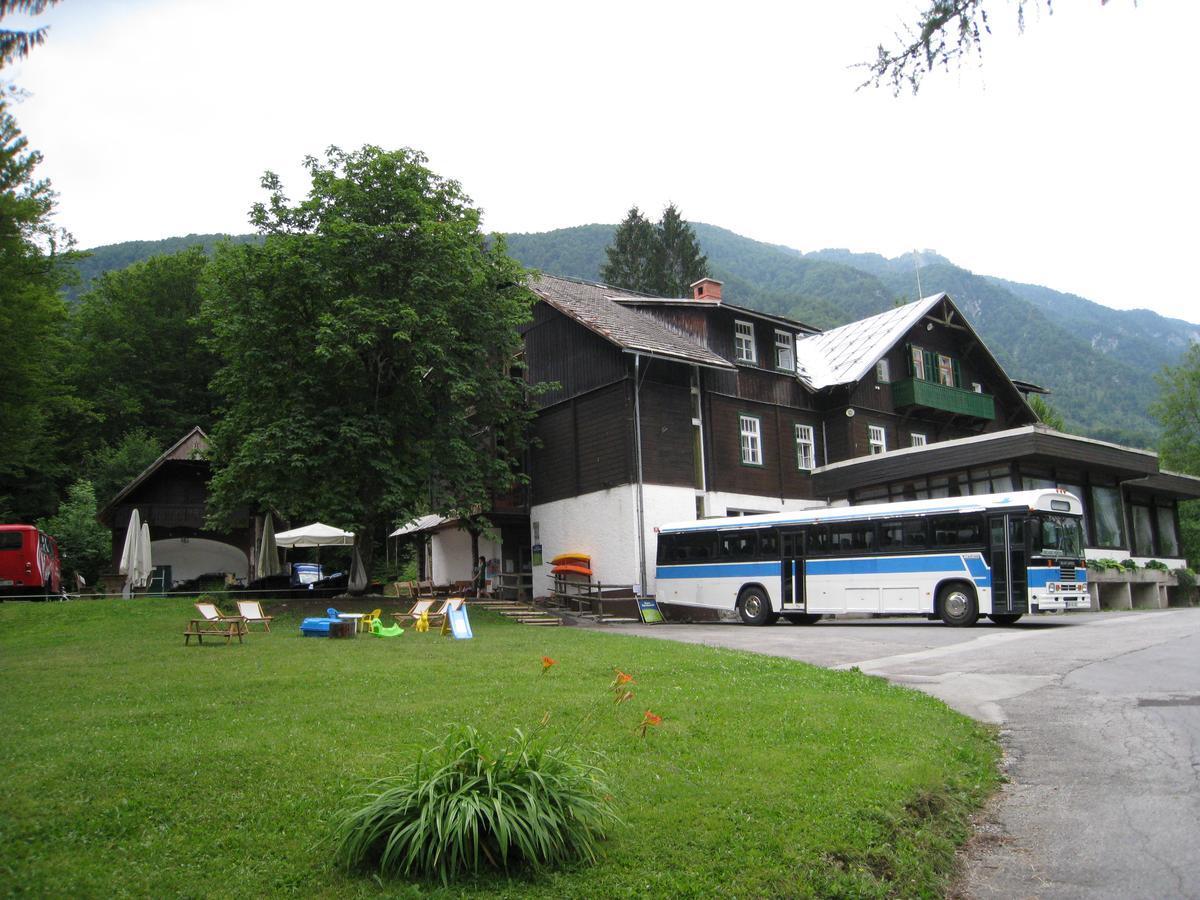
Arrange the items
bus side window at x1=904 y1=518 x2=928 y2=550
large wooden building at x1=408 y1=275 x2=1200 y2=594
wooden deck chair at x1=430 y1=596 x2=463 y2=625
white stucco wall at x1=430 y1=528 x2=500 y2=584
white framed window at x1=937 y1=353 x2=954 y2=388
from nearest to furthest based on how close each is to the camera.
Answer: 1. wooden deck chair at x1=430 y1=596 x2=463 y2=625
2. bus side window at x1=904 y1=518 x2=928 y2=550
3. large wooden building at x1=408 y1=275 x2=1200 y2=594
4. white stucco wall at x1=430 y1=528 x2=500 y2=584
5. white framed window at x1=937 y1=353 x2=954 y2=388

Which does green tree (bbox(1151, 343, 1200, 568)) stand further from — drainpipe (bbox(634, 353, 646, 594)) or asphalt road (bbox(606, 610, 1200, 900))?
asphalt road (bbox(606, 610, 1200, 900))

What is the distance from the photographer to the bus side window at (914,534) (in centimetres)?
→ 2280

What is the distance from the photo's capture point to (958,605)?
22.2 metres

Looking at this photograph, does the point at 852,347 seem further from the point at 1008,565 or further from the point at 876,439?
the point at 1008,565

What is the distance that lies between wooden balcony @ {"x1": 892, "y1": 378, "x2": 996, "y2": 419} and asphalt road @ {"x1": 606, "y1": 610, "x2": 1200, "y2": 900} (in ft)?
61.1

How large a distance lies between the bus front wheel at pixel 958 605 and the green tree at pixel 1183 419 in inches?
2151

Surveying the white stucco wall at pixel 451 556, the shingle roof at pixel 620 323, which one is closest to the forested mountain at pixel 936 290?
the shingle roof at pixel 620 323

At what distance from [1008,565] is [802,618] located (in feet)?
22.6

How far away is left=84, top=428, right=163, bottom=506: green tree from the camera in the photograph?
4531 centimetres

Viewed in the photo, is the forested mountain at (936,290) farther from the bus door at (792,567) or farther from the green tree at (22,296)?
the green tree at (22,296)

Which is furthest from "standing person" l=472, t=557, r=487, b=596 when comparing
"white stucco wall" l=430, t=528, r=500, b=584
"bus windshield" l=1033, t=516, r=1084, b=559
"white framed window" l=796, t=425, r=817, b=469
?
"bus windshield" l=1033, t=516, r=1084, b=559

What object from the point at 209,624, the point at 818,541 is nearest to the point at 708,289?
the point at 818,541

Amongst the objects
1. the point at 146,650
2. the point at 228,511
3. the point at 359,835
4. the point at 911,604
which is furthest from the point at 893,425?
the point at 359,835

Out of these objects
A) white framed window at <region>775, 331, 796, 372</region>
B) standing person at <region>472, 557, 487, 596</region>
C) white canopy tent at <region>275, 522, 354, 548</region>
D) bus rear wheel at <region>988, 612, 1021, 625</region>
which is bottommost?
bus rear wheel at <region>988, 612, 1021, 625</region>
